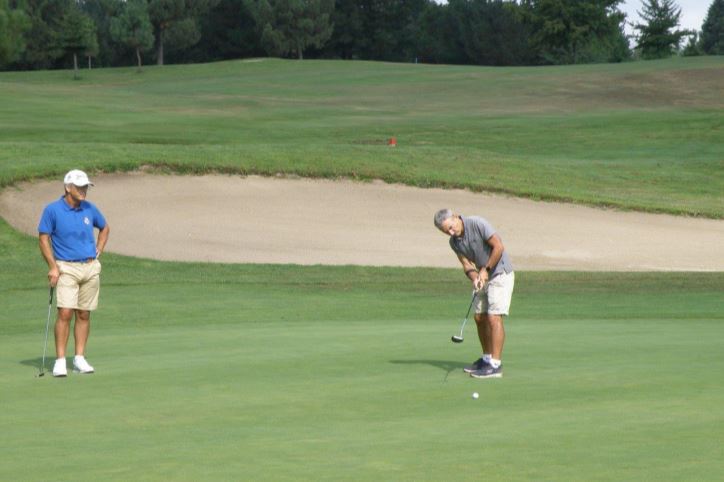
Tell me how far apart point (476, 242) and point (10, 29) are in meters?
72.7

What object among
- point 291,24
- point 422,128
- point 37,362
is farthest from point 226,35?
point 37,362

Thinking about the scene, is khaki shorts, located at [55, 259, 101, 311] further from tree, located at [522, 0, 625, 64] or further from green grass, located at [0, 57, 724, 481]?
tree, located at [522, 0, 625, 64]

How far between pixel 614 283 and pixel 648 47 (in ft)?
269

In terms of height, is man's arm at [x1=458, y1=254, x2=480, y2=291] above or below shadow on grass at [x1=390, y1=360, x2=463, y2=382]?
above

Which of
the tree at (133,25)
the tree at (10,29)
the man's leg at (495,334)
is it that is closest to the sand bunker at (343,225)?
the man's leg at (495,334)

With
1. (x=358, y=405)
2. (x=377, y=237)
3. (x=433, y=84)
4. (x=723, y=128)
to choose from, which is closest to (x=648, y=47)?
(x=433, y=84)

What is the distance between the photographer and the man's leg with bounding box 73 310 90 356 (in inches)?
484

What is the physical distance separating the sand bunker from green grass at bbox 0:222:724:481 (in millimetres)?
6675

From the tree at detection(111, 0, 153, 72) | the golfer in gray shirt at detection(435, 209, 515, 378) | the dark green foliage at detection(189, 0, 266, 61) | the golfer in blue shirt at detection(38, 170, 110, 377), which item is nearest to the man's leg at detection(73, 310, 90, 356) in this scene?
the golfer in blue shirt at detection(38, 170, 110, 377)

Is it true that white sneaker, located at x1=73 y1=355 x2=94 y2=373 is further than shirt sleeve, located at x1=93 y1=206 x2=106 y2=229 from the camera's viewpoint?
No

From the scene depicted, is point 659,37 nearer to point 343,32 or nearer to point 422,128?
point 343,32

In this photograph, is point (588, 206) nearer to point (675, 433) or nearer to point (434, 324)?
point (434, 324)

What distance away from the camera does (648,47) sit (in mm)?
101812

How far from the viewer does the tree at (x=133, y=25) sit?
90.1m
